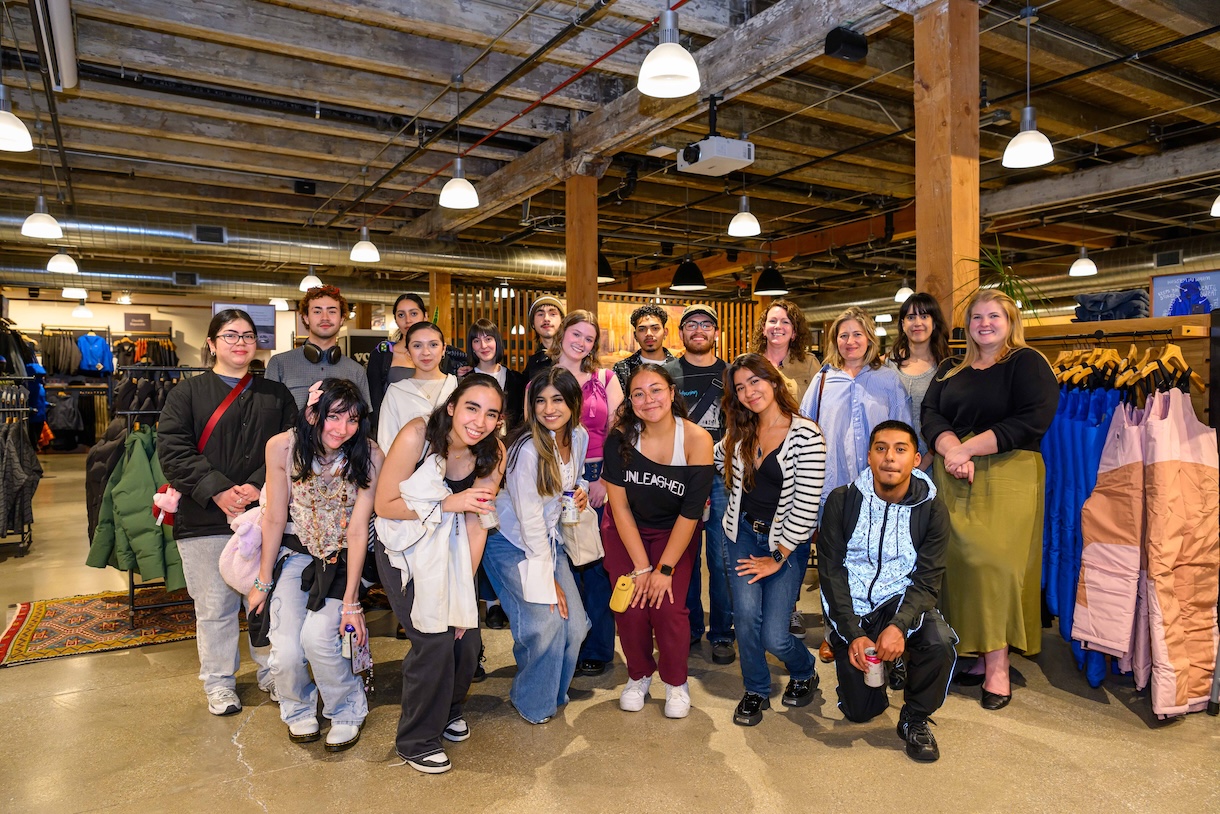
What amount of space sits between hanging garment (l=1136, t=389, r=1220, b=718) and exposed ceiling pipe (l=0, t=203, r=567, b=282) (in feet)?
27.6

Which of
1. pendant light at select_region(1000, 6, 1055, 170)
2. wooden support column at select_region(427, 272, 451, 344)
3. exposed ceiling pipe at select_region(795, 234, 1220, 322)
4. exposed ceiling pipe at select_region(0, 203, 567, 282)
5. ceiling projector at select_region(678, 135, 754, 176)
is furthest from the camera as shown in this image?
wooden support column at select_region(427, 272, 451, 344)

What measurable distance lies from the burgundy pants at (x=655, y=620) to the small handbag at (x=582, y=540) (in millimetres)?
52

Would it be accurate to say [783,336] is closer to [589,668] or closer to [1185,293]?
[589,668]

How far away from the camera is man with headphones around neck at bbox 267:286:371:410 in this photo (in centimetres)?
357

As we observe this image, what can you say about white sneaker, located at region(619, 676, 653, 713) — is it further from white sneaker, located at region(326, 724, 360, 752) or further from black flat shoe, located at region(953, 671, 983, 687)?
black flat shoe, located at region(953, 671, 983, 687)

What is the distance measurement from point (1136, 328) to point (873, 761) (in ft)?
7.36

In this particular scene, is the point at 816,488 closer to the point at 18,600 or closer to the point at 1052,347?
the point at 1052,347

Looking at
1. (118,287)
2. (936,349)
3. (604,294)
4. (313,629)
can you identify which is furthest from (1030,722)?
(118,287)

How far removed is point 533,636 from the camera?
9.22ft

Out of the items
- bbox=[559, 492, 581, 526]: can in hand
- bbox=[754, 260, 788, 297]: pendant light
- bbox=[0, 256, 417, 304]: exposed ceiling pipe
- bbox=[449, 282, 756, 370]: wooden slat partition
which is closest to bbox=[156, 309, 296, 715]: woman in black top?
bbox=[559, 492, 581, 526]: can in hand

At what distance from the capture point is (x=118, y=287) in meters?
11.7

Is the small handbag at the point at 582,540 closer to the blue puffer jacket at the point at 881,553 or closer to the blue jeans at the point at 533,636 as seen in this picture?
the blue jeans at the point at 533,636

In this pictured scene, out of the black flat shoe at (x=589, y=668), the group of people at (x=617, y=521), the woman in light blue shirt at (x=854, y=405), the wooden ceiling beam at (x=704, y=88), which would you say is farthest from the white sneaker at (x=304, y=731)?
the wooden ceiling beam at (x=704, y=88)

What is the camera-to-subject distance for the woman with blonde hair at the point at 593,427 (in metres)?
3.29
